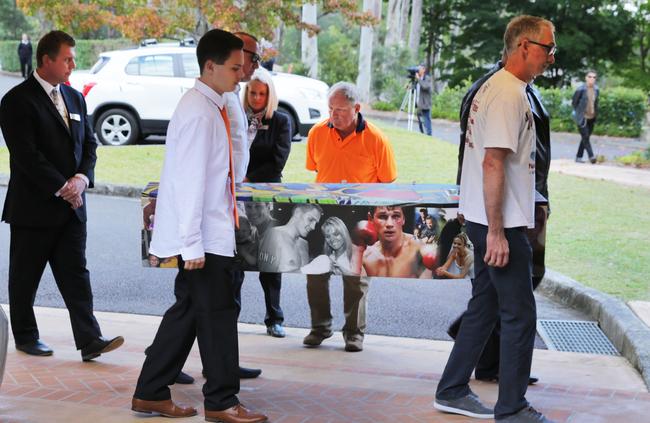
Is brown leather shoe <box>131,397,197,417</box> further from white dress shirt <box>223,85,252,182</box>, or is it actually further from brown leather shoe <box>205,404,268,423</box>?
white dress shirt <box>223,85,252,182</box>

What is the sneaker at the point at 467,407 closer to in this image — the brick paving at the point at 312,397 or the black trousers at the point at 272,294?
the brick paving at the point at 312,397

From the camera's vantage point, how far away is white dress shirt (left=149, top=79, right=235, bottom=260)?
4.58m

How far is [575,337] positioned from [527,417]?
2997 millimetres

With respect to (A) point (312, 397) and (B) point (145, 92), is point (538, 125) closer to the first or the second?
(A) point (312, 397)

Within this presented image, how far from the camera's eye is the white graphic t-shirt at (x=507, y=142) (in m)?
4.55

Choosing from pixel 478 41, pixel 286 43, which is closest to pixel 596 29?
pixel 478 41

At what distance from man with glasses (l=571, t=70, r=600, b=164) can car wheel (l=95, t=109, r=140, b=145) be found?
8.96m

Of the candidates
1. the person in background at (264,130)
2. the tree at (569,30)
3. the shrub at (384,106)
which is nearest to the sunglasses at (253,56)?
the person in background at (264,130)

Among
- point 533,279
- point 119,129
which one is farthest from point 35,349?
point 119,129

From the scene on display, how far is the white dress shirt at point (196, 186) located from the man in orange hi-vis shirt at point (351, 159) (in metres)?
1.91

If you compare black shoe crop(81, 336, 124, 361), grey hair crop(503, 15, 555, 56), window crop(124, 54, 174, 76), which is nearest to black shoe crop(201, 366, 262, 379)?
black shoe crop(81, 336, 124, 361)

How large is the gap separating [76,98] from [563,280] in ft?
15.8

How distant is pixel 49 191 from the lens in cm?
594

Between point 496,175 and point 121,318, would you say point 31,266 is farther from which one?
point 496,175
